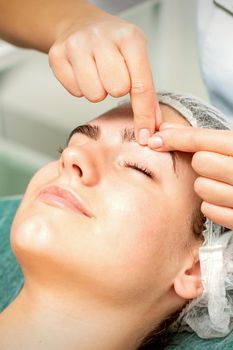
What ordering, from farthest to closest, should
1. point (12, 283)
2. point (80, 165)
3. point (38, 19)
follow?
1. point (12, 283)
2. point (38, 19)
3. point (80, 165)

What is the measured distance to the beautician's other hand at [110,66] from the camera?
107 cm

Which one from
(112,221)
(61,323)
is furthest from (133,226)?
(61,323)

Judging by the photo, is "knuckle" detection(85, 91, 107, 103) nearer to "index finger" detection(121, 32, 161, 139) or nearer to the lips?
"index finger" detection(121, 32, 161, 139)

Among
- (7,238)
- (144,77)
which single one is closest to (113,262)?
(144,77)

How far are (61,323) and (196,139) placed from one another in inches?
18.7

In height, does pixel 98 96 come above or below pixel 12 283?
above

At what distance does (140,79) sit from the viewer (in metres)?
1.06

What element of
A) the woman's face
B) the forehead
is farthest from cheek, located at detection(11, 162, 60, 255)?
the forehead

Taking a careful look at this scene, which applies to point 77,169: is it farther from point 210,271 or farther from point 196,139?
point 210,271

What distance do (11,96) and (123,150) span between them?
1.26 metres

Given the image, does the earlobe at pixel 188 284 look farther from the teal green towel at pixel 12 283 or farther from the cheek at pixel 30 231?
the cheek at pixel 30 231

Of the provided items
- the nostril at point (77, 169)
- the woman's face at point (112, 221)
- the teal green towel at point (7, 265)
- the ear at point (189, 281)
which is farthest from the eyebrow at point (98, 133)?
the teal green towel at point (7, 265)

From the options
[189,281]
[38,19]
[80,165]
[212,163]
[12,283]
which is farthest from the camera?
[12,283]

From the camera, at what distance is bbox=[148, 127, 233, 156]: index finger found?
102 centimetres
